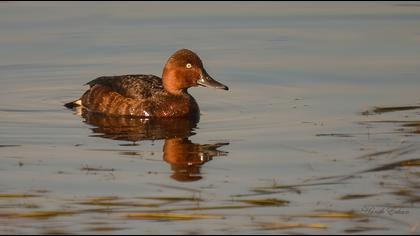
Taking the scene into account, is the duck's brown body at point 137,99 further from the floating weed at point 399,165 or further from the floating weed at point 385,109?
the floating weed at point 399,165

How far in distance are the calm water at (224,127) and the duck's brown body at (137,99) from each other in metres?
0.29

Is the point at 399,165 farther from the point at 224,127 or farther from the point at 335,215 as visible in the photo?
the point at 224,127

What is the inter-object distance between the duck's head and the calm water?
0.35 meters

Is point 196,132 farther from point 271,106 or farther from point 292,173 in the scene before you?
point 292,173

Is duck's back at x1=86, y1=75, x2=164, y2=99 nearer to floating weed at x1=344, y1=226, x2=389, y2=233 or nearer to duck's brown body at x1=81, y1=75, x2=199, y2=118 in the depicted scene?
duck's brown body at x1=81, y1=75, x2=199, y2=118

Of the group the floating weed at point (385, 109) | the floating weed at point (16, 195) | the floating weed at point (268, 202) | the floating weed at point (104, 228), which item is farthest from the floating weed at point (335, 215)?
the floating weed at point (385, 109)

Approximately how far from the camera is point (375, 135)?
36.8 ft

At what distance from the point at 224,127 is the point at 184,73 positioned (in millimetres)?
1561

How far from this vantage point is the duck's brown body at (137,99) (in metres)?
13.4

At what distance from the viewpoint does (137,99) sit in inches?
535

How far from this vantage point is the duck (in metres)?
13.4

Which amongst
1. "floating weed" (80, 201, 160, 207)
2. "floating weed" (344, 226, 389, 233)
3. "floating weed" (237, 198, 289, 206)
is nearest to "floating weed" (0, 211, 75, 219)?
"floating weed" (80, 201, 160, 207)

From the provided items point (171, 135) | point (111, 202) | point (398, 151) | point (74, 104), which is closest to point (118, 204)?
point (111, 202)

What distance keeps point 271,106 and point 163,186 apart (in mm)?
4226
